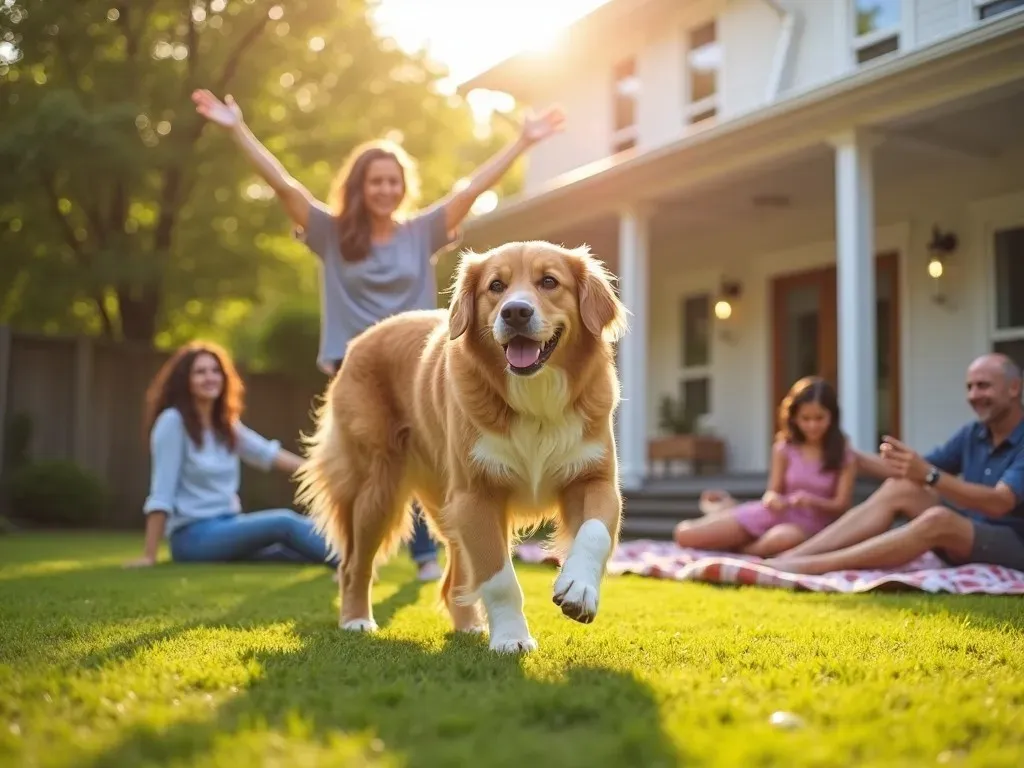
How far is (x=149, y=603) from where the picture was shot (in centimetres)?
466

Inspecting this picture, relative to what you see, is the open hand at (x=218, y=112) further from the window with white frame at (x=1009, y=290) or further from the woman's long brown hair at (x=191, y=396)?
the window with white frame at (x=1009, y=290)

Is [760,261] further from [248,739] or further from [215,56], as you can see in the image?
[248,739]

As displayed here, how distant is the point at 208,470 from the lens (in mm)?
7203

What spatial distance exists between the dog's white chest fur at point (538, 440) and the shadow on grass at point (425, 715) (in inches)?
24.0

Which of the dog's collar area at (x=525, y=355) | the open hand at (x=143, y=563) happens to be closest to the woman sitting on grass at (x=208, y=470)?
the open hand at (x=143, y=563)

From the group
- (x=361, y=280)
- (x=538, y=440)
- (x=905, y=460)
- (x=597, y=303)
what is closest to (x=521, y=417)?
(x=538, y=440)

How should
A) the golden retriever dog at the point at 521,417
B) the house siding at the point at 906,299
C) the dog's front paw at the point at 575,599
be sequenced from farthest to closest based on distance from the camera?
the house siding at the point at 906,299 < the golden retriever dog at the point at 521,417 < the dog's front paw at the point at 575,599

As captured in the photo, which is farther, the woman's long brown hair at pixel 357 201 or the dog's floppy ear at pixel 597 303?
the woman's long brown hair at pixel 357 201

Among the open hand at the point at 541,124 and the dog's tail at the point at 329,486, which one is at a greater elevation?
the open hand at the point at 541,124

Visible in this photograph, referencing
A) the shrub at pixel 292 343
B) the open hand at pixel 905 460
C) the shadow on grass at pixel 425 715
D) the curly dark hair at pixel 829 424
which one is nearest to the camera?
the shadow on grass at pixel 425 715

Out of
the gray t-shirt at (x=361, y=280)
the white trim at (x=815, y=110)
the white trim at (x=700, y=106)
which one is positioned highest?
the white trim at (x=700, y=106)

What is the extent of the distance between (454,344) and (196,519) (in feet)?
14.0

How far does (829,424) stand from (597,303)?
13.1 feet

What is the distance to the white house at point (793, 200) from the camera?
841cm
